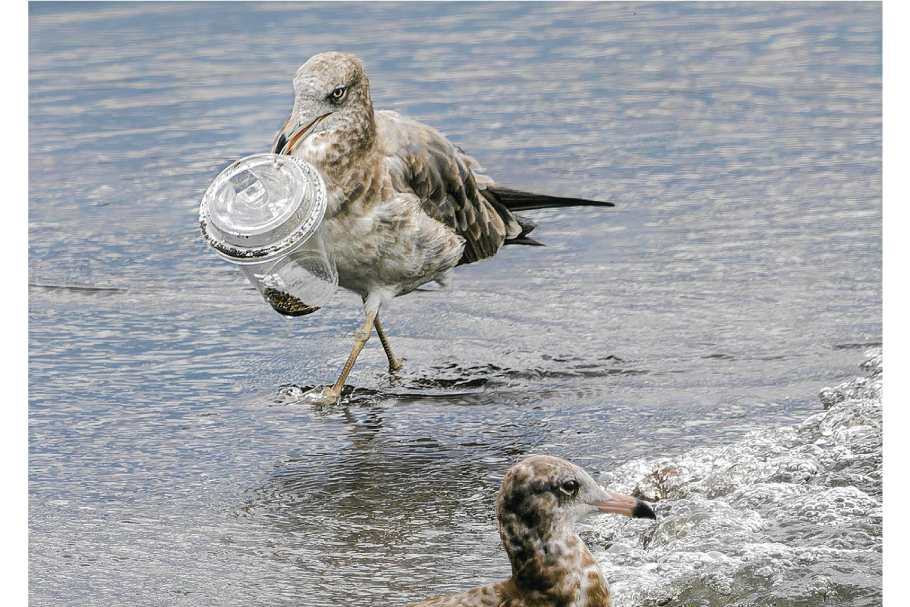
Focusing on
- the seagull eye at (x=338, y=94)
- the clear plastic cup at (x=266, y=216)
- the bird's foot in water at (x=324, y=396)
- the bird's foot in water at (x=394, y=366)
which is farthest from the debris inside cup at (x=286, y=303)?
the seagull eye at (x=338, y=94)

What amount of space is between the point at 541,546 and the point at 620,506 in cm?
28

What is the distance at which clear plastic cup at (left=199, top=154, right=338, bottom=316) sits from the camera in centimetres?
572

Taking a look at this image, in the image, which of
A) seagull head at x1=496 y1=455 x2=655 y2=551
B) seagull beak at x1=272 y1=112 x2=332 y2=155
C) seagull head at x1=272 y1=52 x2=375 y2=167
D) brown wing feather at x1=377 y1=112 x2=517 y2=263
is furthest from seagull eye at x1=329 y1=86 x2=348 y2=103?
seagull head at x1=496 y1=455 x2=655 y2=551

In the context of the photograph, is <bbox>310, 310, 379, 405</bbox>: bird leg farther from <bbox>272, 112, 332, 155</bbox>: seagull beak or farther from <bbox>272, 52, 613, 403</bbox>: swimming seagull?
<bbox>272, 112, 332, 155</bbox>: seagull beak

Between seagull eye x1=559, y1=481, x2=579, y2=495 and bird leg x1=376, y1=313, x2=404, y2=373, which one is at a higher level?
seagull eye x1=559, y1=481, x2=579, y2=495

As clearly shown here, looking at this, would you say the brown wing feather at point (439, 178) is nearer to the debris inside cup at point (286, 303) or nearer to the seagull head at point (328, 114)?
the seagull head at point (328, 114)

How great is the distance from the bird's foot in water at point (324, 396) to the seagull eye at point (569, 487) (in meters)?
2.73

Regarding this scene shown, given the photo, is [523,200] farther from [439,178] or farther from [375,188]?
[375,188]

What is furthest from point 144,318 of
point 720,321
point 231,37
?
point 231,37

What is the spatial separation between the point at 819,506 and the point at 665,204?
4.37 metres

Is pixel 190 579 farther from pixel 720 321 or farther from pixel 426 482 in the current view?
pixel 720 321

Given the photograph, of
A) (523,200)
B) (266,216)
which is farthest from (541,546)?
(523,200)

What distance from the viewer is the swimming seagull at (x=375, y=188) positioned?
610cm

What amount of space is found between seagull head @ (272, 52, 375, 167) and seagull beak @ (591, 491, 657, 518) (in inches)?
106
